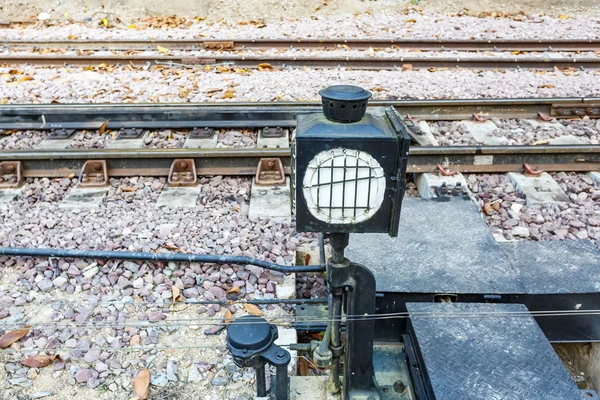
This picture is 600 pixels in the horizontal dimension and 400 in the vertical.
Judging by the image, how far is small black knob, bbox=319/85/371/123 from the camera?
2020mm

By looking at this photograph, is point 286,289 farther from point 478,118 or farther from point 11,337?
point 478,118

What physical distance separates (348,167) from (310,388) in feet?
4.34

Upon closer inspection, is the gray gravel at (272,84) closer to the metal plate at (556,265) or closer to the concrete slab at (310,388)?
the metal plate at (556,265)

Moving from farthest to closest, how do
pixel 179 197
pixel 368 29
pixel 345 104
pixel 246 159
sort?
pixel 368 29 → pixel 246 159 → pixel 179 197 → pixel 345 104

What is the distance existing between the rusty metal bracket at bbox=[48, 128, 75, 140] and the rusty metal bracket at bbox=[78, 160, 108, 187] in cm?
102

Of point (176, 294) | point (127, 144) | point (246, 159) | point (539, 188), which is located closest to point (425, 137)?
point (539, 188)

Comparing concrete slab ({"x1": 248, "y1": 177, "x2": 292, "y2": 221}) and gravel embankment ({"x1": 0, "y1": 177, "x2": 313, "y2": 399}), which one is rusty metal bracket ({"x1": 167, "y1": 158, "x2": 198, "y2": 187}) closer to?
gravel embankment ({"x1": 0, "y1": 177, "x2": 313, "y2": 399})

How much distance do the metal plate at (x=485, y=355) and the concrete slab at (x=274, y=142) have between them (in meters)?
2.95

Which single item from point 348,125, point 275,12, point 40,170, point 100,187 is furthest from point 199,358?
point 275,12

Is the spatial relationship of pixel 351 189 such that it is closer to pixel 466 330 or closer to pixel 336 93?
pixel 336 93

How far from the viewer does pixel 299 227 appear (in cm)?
218

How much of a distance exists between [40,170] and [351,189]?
4032 mm

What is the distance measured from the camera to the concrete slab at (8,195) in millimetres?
4660

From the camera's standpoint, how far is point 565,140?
5.72m
